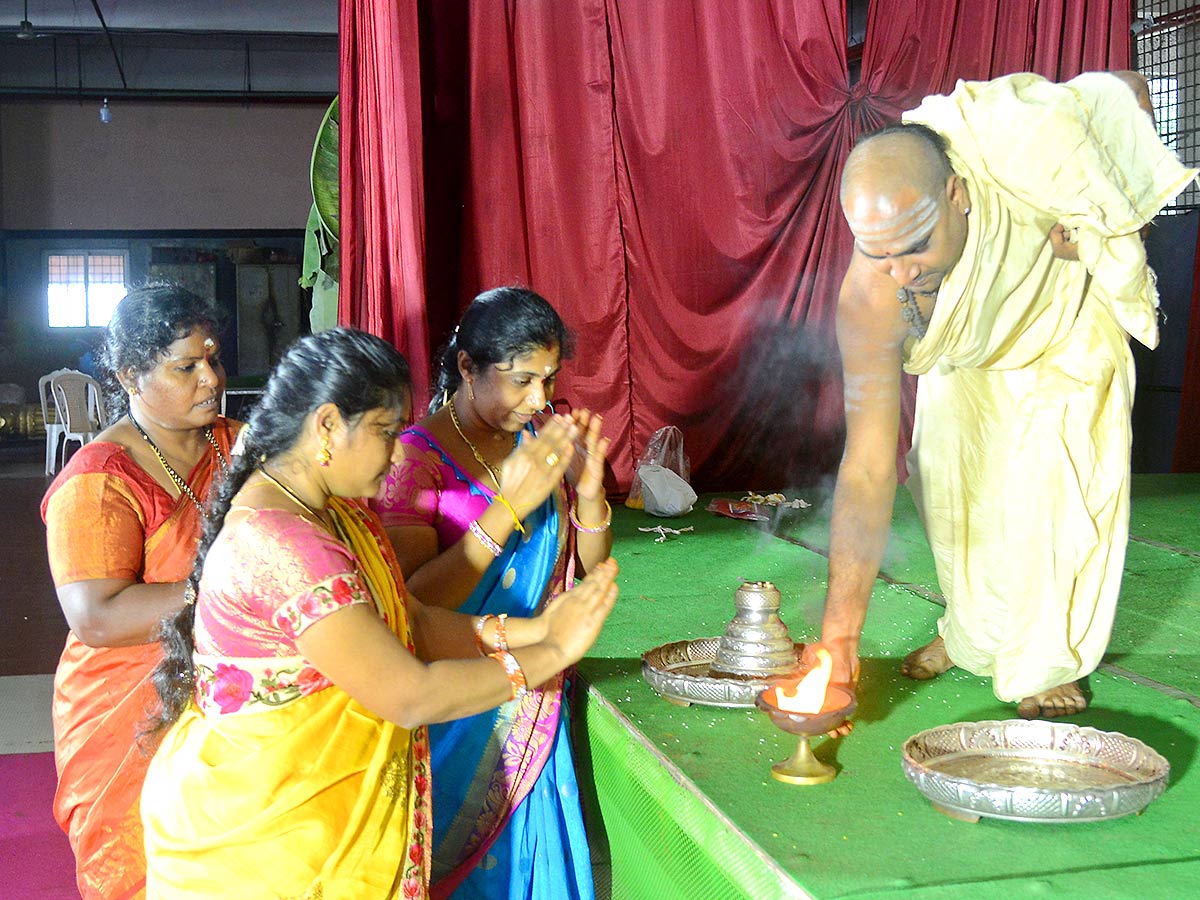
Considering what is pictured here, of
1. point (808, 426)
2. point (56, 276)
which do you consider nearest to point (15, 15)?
point (56, 276)

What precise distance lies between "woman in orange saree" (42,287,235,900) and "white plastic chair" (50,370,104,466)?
9890 mm

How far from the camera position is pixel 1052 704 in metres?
2.38

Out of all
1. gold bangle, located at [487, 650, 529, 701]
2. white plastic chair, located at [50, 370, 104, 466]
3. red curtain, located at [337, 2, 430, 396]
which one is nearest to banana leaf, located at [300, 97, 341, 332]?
red curtain, located at [337, 2, 430, 396]

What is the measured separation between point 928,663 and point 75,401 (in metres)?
10.8

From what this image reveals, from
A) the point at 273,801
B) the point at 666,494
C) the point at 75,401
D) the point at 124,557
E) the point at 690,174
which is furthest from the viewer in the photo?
the point at 75,401

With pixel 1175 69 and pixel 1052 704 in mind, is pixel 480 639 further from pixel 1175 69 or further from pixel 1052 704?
pixel 1175 69

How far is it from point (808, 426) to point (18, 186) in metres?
12.0

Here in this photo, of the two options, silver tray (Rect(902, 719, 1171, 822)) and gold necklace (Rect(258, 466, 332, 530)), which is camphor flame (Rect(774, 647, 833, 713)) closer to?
silver tray (Rect(902, 719, 1171, 822))

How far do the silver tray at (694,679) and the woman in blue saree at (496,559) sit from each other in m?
0.23

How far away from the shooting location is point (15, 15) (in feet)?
40.4

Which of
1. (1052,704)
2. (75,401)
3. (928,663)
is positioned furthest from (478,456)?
(75,401)

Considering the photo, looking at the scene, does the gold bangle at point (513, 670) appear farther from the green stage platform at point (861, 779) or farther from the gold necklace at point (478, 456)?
the gold necklace at point (478, 456)

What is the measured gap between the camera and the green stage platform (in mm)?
1634

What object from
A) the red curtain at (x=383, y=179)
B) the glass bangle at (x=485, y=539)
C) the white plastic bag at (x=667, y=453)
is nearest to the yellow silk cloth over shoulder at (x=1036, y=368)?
the glass bangle at (x=485, y=539)
